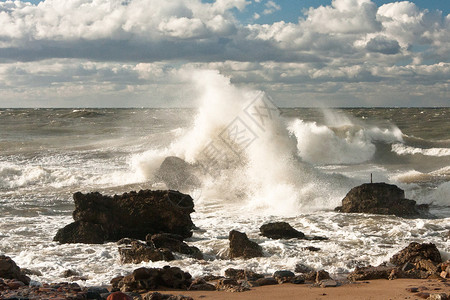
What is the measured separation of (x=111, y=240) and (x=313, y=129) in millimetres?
23410

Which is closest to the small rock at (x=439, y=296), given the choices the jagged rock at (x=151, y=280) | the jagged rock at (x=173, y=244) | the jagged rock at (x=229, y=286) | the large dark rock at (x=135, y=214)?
the jagged rock at (x=229, y=286)

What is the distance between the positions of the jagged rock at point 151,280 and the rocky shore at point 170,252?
13 mm

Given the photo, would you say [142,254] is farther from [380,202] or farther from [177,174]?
[177,174]

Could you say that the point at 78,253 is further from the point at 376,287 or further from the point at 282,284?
the point at 376,287

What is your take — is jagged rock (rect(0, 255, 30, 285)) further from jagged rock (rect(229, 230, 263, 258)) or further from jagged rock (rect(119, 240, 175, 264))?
jagged rock (rect(229, 230, 263, 258))

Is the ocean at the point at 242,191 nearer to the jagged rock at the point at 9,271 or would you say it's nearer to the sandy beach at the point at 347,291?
the jagged rock at the point at 9,271

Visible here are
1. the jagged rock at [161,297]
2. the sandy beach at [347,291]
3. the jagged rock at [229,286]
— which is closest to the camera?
the jagged rock at [161,297]

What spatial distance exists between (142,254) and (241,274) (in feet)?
5.82

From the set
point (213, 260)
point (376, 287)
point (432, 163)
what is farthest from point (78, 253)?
point (432, 163)

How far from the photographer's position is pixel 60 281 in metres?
7.45

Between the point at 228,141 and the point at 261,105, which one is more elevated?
the point at 261,105

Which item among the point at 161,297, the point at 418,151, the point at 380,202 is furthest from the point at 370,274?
the point at 418,151

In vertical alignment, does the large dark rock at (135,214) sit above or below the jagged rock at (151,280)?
above

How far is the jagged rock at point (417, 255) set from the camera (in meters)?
8.06
